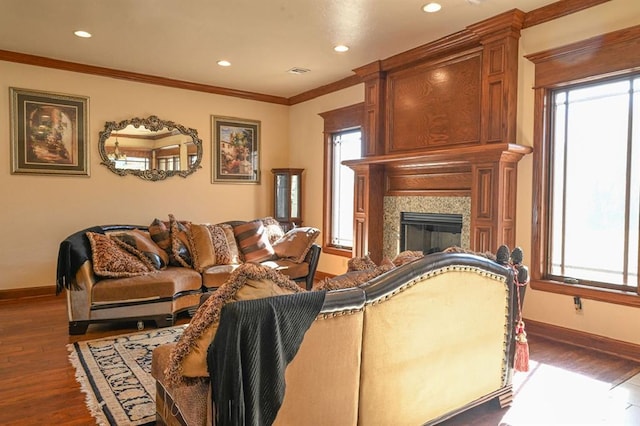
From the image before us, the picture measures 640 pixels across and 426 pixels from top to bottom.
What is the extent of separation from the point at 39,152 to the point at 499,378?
17.3ft

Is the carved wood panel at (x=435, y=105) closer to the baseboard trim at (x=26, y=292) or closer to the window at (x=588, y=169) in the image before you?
the window at (x=588, y=169)

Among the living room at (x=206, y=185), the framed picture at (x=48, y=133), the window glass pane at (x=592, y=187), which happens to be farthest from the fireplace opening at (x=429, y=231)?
the framed picture at (x=48, y=133)

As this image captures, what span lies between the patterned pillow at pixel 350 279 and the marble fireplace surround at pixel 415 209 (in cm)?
234

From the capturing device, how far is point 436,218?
14.6ft

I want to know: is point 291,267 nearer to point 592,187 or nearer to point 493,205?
point 493,205

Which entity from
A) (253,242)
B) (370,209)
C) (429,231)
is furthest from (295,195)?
(429,231)

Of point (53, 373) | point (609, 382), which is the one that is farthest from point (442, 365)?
point (53, 373)

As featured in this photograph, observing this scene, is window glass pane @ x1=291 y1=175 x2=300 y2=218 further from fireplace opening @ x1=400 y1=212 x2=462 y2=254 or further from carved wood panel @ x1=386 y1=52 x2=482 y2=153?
fireplace opening @ x1=400 y1=212 x2=462 y2=254

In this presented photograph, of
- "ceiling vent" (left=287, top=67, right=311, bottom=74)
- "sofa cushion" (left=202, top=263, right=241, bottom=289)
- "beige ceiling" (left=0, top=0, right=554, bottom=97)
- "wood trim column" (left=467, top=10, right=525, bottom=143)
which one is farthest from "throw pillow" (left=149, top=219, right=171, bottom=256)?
"wood trim column" (left=467, top=10, right=525, bottom=143)

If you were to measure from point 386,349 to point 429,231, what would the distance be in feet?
9.97

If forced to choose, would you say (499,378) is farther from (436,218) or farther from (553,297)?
(436,218)

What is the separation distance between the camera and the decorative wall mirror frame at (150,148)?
5.39m

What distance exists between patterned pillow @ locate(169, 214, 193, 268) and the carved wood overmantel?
1.98 meters

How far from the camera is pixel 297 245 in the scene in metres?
4.91
